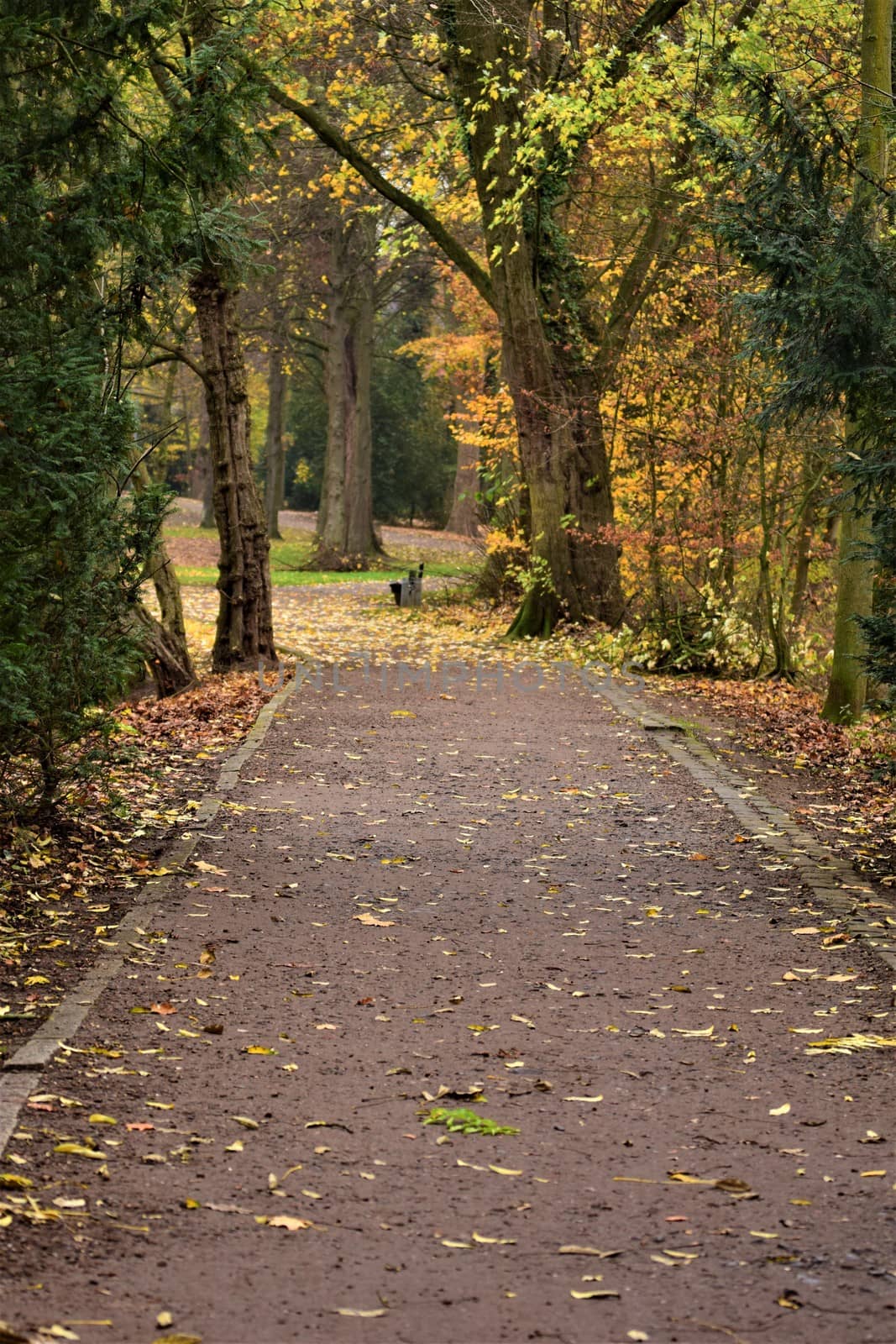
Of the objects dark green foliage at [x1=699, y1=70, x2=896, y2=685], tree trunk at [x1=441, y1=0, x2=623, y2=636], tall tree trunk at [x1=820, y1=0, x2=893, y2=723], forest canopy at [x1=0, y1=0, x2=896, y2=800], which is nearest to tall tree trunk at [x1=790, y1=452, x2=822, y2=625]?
forest canopy at [x1=0, y1=0, x2=896, y2=800]

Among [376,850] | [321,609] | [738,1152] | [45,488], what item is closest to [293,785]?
[376,850]

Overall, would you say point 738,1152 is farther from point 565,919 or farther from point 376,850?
point 376,850

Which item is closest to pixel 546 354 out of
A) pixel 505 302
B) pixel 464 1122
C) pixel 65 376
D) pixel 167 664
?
pixel 505 302

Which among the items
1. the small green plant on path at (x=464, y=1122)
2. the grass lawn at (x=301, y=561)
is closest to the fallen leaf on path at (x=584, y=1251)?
the small green plant on path at (x=464, y=1122)

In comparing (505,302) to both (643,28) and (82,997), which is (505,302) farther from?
(82,997)

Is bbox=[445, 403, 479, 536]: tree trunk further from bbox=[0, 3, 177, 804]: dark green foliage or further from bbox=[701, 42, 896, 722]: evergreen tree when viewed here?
bbox=[0, 3, 177, 804]: dark green foliage

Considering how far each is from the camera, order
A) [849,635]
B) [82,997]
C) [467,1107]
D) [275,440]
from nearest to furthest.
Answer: [467,1107]
[82,997]
[849,635]
[275,440]

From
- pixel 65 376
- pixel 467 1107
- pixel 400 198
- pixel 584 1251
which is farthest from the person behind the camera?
pixel 400 198

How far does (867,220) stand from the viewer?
788cm

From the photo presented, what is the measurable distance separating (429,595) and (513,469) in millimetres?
3838

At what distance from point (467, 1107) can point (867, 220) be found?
5.36 meters

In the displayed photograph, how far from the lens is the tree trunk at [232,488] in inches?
587

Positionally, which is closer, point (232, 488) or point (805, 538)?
point (232, 488)

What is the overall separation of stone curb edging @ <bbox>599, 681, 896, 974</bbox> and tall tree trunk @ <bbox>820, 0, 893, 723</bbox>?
1071mm
